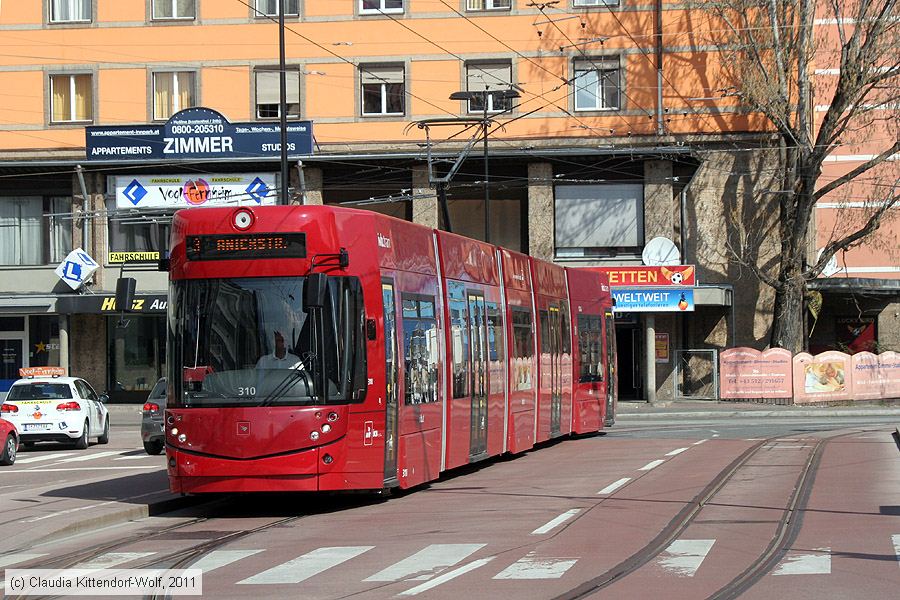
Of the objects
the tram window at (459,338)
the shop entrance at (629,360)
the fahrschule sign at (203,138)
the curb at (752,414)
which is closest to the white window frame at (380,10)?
the fahrschule sign at (203,138)

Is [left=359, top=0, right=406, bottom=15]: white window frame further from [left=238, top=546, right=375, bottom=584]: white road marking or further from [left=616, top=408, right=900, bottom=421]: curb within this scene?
[left=238, top=546, right=375, bottom=584]: white road marking

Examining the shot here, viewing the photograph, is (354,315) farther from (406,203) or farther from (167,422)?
(406,203)

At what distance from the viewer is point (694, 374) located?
46625 millimetres

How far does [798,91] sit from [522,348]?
81.2 feet

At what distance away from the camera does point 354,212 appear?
1625cm

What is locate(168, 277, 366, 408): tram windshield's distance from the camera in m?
15.3

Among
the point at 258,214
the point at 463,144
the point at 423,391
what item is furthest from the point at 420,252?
the point at 463,144

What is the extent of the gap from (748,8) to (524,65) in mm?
7425

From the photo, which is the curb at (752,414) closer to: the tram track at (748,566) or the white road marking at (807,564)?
the tram track at (748,566)

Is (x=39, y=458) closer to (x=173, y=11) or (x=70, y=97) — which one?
(x=70, y=97)

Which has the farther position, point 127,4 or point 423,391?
point 127,4

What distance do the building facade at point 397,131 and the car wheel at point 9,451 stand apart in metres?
18.2

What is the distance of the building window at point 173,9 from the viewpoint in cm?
4625

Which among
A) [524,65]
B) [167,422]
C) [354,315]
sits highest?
[524,65]
